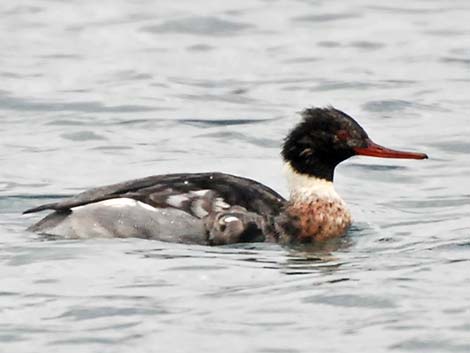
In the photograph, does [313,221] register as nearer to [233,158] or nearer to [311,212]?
[311,212]

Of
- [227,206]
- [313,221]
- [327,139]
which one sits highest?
[327,139]

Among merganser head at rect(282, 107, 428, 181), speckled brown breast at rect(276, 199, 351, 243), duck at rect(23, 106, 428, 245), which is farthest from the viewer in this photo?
merganser head at rect(282, 107, 428, 181)

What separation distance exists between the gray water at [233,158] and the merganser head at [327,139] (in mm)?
696

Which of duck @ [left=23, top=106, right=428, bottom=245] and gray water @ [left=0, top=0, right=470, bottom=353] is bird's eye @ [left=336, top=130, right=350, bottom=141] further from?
gray water @ [left=0, top=0, right=470, bottom=353]

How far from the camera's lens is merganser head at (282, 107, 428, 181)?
53.3 feet

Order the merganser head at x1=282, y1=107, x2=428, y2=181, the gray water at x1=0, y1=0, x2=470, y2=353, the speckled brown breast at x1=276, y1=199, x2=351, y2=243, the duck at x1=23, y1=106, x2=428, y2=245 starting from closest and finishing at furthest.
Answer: the gray water at x1=0, y1=0, x2=470, y2=353 → the duck at x1=23, y1=106, x2=428, y2=245 → the speckled brown breast at x1=276, y1=199, x2=351, y2=243 → the merganser head at x1=282, y1=107, x2=428, y2=181

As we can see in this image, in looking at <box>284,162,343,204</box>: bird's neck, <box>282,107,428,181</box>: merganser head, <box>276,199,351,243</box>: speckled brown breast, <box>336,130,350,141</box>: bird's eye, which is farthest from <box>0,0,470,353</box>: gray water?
<box>336,130,350,141</box>: bird's eye

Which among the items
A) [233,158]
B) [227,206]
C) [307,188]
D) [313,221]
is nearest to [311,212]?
[313,221]

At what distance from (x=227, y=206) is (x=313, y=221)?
3.07ft

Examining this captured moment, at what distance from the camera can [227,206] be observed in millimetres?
15648

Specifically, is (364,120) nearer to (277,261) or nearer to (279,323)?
(277,261)

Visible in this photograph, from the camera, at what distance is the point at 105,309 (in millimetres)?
13195

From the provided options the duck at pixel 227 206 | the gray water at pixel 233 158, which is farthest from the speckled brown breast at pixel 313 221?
the gray water at pixel 233 158

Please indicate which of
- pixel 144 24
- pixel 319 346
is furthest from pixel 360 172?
pixel 144 24
